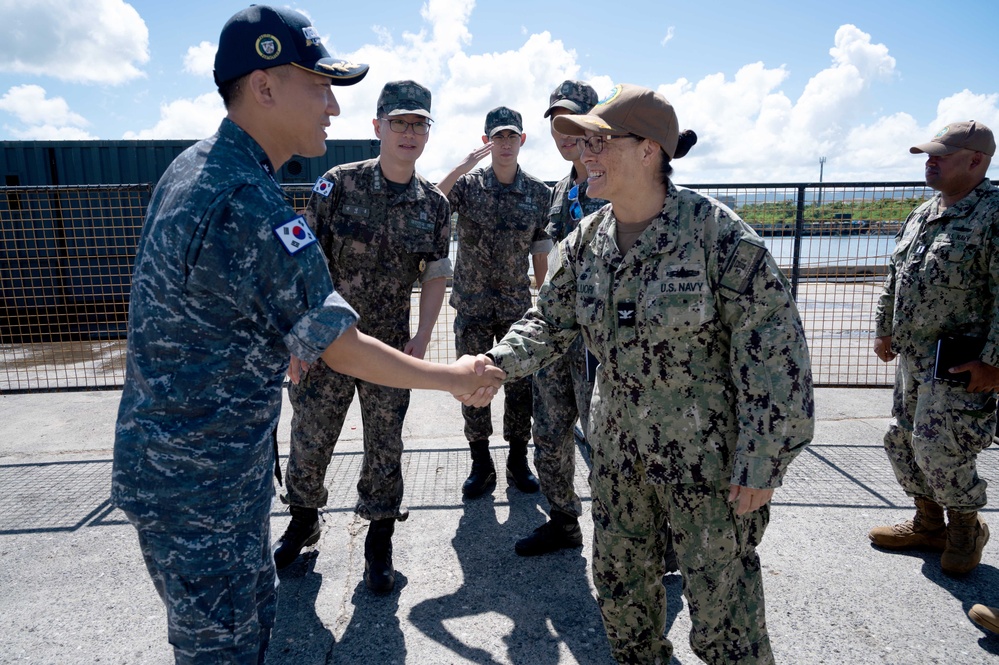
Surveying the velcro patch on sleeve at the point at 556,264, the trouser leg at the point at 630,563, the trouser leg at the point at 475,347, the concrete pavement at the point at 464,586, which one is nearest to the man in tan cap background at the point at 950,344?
the concrete pavement at the point at 464,586

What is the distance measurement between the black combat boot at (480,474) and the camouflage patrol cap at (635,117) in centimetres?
279

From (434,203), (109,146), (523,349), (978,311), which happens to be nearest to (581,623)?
(523,349)

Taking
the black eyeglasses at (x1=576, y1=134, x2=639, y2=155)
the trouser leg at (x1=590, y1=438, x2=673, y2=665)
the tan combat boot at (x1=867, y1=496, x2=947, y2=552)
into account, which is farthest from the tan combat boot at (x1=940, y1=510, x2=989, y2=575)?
the black eyeglasses at (x1=576, y1=134, x2=639, y2=155)

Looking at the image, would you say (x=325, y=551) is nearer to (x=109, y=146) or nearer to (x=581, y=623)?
(x=581, y=623)

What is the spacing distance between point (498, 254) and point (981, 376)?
2.80 meters

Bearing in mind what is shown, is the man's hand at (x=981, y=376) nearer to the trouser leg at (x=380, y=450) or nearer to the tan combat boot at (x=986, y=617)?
the tan combat boot at (x=986, y=617)

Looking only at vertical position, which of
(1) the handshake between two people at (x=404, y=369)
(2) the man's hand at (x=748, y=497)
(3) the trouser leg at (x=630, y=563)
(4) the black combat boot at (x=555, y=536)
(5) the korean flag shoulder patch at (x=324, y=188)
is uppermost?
(5) the korean flag shoulder patch at (x=324, y=188)

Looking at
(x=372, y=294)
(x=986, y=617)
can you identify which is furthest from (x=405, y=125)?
(x=986, y=617)

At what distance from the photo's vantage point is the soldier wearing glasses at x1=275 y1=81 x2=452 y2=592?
10.9 feet

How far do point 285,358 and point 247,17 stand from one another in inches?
36.9

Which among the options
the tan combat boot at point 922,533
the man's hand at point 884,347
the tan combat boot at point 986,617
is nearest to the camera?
the tan combat boot at point 986,617

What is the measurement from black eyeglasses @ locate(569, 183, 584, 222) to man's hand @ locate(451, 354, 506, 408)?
1.55 meters

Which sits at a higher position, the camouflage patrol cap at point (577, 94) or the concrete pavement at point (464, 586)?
the camouflage patrol cap at point (577, 94)

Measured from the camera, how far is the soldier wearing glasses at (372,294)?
332 centimetres
